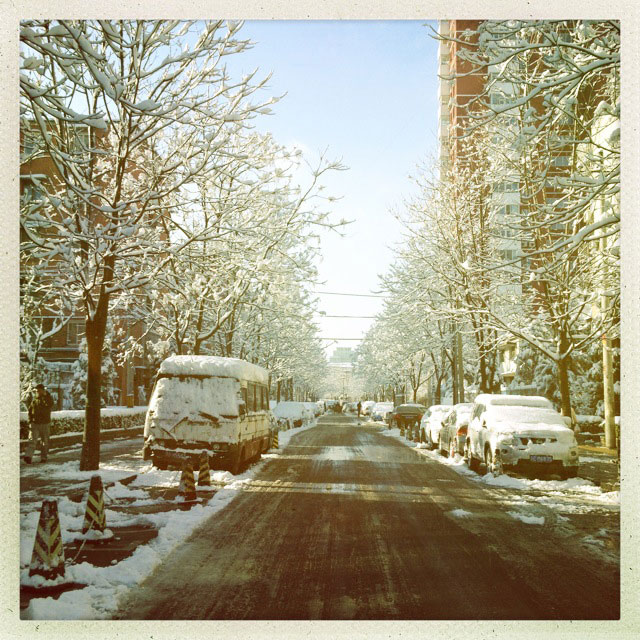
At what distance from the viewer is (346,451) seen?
91.9 feet

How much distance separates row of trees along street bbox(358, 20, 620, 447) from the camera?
31.6 feet

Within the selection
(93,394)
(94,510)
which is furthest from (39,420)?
(94,510)

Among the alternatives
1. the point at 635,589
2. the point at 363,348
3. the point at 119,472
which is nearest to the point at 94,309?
the point at 119,472

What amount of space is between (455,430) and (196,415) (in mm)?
9597

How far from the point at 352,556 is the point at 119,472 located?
28.3 feet

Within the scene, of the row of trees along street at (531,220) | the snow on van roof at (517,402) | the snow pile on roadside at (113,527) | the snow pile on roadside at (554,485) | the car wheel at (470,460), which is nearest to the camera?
the snow pile on roadside at (113,527)

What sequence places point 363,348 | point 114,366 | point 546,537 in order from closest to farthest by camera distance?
1. point 546,537
2. point 114,366
3. point 363,348

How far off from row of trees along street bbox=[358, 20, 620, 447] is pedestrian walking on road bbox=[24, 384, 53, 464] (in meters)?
10.5

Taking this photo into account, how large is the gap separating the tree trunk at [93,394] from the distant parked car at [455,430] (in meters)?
10.4

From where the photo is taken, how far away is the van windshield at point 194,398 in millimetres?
17453

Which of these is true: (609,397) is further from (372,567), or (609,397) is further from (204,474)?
(372,567)

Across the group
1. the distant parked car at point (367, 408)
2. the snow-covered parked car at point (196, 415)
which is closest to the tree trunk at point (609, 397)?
the snow-covered parked car at point (196, 415)

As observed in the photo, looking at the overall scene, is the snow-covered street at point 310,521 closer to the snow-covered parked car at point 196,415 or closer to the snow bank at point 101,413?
the snow-covered parked car at point 196,415
